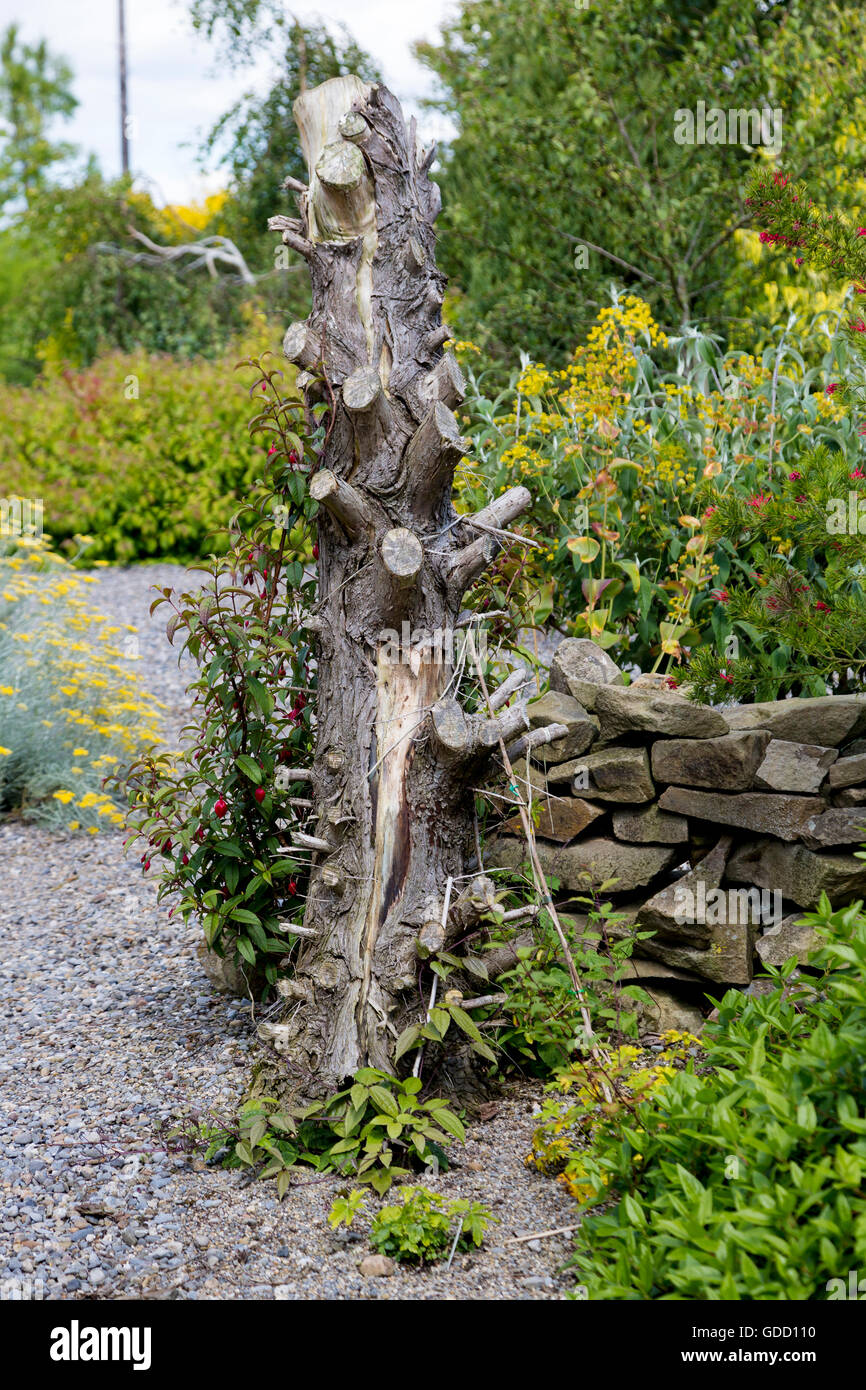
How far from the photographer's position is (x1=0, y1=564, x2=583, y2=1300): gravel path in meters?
2.32

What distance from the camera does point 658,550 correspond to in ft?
14.5

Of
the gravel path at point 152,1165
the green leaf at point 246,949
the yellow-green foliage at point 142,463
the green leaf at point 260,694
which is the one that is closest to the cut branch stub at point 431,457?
the green leaf at point 260,694

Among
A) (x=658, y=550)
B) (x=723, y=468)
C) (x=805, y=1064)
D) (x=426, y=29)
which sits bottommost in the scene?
(x=805, y=1064)

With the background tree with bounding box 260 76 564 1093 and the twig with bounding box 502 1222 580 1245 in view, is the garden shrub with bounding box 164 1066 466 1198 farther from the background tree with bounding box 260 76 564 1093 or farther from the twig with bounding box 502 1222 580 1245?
the twig with bounding box 502 1222 580 1245

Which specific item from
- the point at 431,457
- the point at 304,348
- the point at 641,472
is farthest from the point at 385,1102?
the point at 641,472

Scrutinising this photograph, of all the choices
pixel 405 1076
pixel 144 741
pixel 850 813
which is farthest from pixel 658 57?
pixel 405 1076

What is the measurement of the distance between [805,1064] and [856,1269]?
321 mm

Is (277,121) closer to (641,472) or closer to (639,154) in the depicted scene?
(639,154)

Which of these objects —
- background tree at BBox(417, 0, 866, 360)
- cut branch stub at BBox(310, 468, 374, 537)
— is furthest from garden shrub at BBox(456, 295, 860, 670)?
background tree at BBox(417, 0, 866, 360)

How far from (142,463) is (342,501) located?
7013 millimetres

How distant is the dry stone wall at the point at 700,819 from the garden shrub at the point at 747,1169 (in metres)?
0.68

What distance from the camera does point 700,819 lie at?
3246 mm
